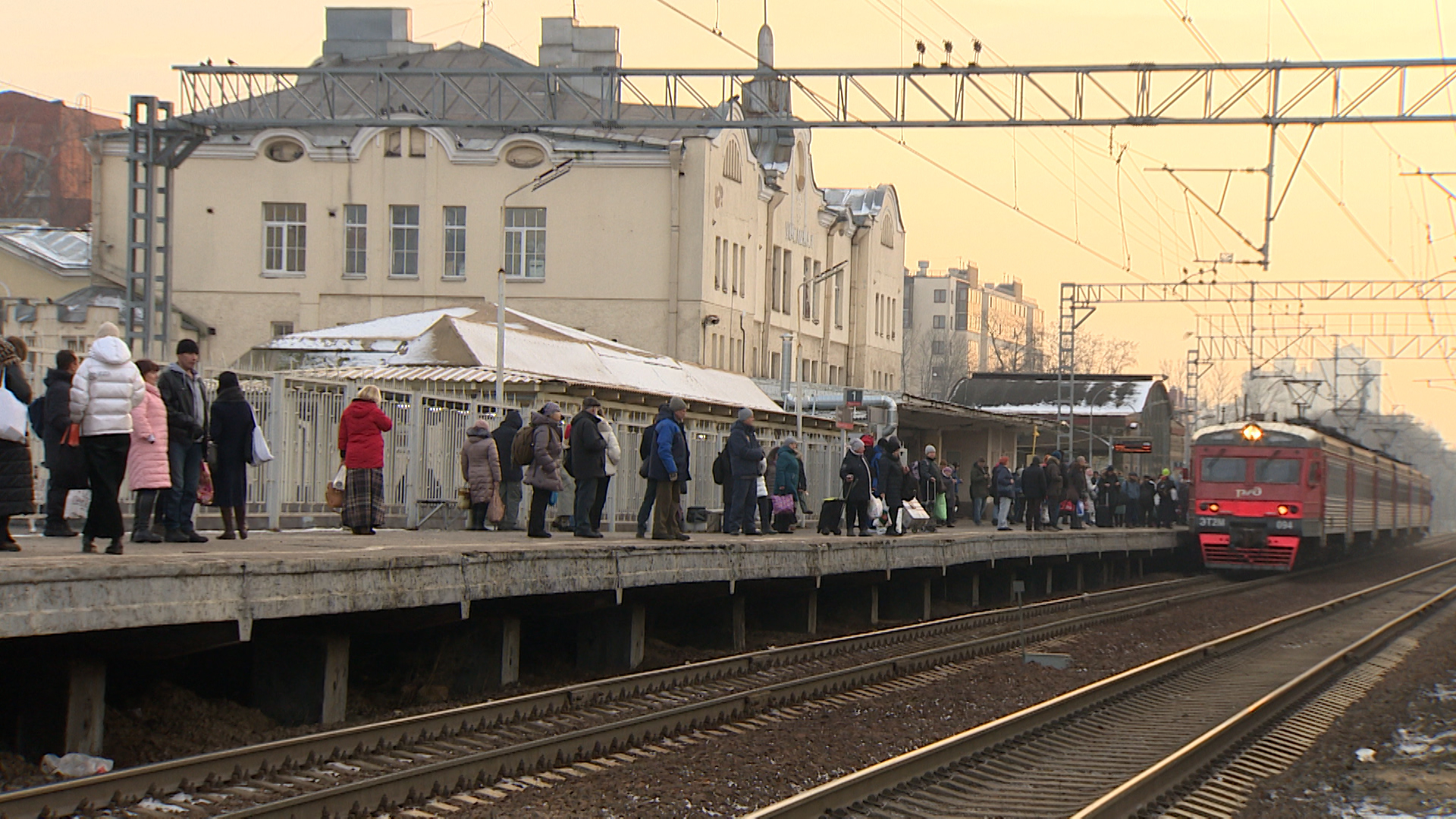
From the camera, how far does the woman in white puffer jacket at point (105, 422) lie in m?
11.0

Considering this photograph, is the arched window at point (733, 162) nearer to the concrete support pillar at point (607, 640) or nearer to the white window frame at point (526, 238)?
the white window frame at point (526, 238)

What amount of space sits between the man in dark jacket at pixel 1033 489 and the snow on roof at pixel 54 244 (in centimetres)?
3128

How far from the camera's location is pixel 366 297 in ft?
163

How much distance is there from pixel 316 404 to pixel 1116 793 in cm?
1139

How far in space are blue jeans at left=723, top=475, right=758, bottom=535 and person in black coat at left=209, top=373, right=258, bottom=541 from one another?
25.8 ft

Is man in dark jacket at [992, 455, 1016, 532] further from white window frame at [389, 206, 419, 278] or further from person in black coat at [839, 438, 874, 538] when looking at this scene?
white window frame at [389, 206, 419, 278]

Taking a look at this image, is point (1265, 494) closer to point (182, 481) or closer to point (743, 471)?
point (743, 471)

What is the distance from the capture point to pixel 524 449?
57.1ft

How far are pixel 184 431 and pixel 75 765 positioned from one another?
A: 361cm

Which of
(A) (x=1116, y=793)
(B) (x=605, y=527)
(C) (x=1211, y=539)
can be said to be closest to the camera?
(A) (x=1116, y=793)

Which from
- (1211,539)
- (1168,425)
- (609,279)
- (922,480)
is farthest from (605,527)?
(1168,425)

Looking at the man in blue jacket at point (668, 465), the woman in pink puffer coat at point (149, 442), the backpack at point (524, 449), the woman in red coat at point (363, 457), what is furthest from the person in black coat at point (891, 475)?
the woman in pink puffer coat at point (149, 442)

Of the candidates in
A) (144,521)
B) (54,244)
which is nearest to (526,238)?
(54,244)

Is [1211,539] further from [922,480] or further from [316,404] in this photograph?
[316,404]
